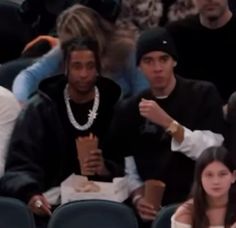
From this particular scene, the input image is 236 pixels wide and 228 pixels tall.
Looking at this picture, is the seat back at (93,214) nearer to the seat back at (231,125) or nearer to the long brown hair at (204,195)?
the long brown hair at (204,195)

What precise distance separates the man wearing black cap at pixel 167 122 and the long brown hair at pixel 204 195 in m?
0.47

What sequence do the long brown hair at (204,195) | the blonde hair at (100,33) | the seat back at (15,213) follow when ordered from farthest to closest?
1. the blonde hair at (100,33)
2. the seat back at (15,213)
3. the long brown hair at (204,195)

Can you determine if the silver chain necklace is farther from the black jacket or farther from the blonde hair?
the blonde hair

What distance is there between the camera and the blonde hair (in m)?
4.86

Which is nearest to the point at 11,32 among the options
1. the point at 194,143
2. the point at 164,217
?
the point at 194,143

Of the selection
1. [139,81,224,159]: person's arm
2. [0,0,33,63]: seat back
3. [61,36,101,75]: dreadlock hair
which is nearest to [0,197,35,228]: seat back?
[139,81,224,159]: person's arm

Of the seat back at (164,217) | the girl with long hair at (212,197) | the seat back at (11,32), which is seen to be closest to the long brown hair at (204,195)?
the girl with long hair at (212,197)

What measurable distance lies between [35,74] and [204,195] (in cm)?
156

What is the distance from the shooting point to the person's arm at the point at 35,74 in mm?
5066

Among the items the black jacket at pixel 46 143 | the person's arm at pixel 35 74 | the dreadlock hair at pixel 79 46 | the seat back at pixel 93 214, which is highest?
the dreadlock hair at pixel 79 46

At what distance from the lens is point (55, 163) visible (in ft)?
15.2

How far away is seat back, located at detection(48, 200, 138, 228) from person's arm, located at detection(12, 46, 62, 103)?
0.97 meters

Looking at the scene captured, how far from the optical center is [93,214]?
4223 millimetres

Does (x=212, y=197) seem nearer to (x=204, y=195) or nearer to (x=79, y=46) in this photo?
(x=204, y=195)
